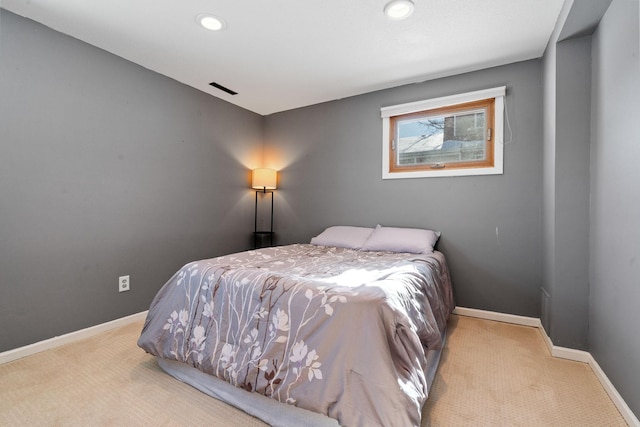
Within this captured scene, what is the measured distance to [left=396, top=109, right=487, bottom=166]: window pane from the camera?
2.75 meters

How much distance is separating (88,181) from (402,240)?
2655 mm

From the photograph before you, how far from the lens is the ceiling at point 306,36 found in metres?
1.88

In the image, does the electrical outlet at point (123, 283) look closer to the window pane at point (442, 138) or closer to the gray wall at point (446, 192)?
the gray wall at point (446, 192)

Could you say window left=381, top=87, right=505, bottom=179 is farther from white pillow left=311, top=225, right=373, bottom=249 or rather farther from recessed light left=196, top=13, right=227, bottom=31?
recessed light left=196, top=13, right=227, bottom=31

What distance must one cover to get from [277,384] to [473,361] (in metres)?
1.37

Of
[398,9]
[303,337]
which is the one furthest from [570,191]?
[303,337]

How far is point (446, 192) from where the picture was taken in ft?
9.29

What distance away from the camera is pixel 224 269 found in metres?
1.67

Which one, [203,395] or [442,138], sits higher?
[442,138]

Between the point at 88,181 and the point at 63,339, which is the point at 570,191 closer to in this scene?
the point at 88,181

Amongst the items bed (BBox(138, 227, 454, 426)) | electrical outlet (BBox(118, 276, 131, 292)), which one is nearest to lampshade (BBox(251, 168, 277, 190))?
electrical outlet (BBox(118, 276, 131, 292))

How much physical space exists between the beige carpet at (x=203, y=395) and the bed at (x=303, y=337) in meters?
0.12

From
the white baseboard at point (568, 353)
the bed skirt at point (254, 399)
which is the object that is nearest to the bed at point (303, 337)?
the bed skirt at point (254, 399)

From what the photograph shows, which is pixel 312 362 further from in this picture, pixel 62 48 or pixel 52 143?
pixel 62 48
